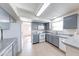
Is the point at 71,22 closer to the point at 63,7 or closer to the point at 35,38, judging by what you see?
the point at 63,7

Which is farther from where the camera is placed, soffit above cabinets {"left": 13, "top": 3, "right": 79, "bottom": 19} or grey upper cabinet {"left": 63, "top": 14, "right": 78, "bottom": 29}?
grey upper cabinet {"left": 63, "top": 14, "right": 78, "bottom": 29}

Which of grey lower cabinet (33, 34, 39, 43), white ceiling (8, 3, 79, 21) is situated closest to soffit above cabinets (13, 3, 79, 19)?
white ceiling (8, 3, 79, 21)

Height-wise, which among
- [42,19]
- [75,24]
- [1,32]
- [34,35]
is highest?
A: [42,19]

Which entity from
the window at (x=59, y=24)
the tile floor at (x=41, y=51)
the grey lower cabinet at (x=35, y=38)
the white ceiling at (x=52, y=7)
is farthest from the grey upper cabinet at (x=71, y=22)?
the grey lower cabinet at (x=35, y=38)

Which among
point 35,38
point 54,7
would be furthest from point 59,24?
point 54,7

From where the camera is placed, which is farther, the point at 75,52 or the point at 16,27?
the point at 16,27

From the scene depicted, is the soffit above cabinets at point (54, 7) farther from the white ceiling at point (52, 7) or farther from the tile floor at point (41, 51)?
the tile floor at point (41, 51)

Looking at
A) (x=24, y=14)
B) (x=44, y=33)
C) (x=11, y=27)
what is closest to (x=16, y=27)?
(x=11, y=27)

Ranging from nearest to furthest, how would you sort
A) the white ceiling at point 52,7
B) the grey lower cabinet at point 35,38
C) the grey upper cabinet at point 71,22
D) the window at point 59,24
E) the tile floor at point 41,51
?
the white ceiling at point 52,7 < the grey upper cabinet at point 71,22 < the tile floor at point 41,51 < the window at point 59,24 < the grey lower cabinet at point 35,38

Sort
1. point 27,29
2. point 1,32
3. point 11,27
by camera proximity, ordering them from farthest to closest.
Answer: point 27,29 → point 11,27 → point 1,32

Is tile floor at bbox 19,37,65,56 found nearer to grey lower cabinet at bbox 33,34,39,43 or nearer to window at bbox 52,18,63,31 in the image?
grey lower cabinet at bbox 33,34,39,43

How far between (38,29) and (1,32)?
14.7 ft

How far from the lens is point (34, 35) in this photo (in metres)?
6.79

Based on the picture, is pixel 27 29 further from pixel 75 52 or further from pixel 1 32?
pixel 75 52
